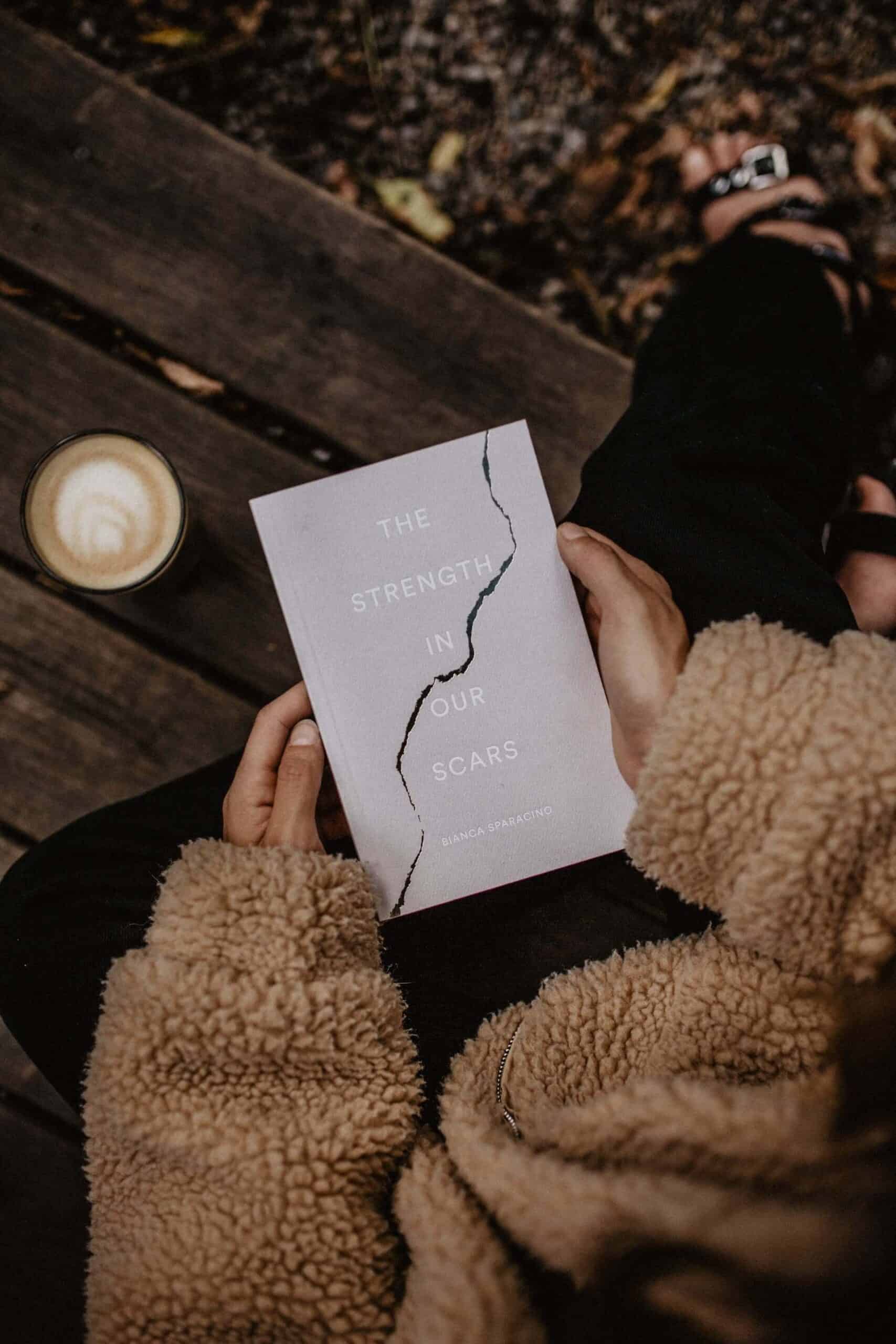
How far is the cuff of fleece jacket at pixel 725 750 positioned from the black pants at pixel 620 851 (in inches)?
Answer: 2.8

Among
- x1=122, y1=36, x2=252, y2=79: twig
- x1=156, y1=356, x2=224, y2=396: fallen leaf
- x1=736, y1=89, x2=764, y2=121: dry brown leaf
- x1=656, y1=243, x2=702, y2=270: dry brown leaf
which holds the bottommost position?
x1=656, y1=243, x2=702, y2=270: dry brown leaf

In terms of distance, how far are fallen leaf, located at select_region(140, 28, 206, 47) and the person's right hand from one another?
0.75m

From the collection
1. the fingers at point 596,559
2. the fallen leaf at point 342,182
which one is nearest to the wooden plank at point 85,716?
the fingers at point 596,559

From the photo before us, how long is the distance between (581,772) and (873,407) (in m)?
0.62

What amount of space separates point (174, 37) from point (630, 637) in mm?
867

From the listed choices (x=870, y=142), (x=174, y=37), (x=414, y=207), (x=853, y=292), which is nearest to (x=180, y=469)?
(x=414, y=207)

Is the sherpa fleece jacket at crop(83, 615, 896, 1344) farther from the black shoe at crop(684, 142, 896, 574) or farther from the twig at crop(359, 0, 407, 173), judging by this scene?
the twig at crop(359, 0, 407, 173)

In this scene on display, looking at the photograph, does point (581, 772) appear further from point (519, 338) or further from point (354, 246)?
point (354, 246)

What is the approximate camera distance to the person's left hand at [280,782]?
2.04ft

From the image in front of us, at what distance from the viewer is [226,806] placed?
67 cm

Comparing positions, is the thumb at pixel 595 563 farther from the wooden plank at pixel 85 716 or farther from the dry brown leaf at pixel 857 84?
the dry brown leaf at pixel 857 84

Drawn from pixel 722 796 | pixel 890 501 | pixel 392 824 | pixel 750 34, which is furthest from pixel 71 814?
pixel 750 34

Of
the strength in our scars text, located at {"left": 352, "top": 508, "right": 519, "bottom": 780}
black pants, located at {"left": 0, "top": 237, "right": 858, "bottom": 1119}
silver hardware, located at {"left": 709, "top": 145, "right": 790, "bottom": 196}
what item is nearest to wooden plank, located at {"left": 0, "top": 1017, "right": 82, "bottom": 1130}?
black pants, located at {"left": 0, "top": 237, "right": 858, "bottom": 1119}

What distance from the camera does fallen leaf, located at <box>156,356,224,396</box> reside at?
829 mm
